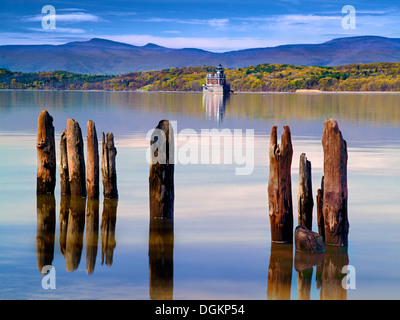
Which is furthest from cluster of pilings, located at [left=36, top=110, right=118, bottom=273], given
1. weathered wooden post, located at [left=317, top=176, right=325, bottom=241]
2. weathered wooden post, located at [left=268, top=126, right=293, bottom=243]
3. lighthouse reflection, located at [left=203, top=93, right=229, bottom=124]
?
lighthouse reflection, located at [left=203, top=93, right=229, bottom=124]

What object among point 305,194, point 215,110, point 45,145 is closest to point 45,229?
point 45,145

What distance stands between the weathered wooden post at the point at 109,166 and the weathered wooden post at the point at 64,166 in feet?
2.94

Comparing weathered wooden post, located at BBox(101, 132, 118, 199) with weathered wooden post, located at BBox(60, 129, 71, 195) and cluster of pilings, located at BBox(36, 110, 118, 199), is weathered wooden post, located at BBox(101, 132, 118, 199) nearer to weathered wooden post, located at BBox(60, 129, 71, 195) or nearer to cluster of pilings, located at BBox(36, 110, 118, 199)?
cluster of pilings, located at BBox(36, 110, 118, 199)

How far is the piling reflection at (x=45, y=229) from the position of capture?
1221cm

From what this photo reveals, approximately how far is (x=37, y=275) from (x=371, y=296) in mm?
5256

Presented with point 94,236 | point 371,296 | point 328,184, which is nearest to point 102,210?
point 94,236

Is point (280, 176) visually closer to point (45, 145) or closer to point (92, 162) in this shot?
point (92, 162)

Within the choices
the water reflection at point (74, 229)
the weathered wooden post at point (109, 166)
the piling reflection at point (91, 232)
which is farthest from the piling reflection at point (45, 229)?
the weathered wooden post at point (109, 166)

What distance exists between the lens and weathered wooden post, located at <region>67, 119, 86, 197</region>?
15531mm

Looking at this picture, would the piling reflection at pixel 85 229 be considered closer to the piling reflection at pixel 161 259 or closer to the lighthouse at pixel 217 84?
the piling reflection at pixel 161 259

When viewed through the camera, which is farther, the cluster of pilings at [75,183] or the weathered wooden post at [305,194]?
the cluster of pilings at [75,183]

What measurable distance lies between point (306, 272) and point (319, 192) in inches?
62.1
